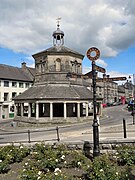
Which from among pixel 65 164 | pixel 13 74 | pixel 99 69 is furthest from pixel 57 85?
pixel 65 164

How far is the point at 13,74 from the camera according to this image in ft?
178

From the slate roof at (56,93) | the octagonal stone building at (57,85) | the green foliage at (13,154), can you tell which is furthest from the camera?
the octagonal stone building at (57,85)

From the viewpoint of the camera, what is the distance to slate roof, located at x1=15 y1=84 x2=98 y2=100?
31.8m

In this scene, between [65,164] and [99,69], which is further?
[99,69]

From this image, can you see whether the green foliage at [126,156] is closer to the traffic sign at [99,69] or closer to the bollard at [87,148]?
the bollard at [87,148]

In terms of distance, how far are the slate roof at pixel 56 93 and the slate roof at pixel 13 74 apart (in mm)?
17528

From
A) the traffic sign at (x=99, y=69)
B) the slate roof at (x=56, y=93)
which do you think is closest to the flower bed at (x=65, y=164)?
the traffic sign at (x=99, y=69)

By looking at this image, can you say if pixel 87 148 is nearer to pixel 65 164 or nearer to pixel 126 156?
pixel 65 164

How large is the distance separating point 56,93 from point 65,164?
81.2 ft

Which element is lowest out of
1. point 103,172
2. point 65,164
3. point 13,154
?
point 65,164

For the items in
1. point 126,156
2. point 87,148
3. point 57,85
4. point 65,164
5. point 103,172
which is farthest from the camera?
point 57,85

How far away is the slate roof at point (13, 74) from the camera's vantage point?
168ft

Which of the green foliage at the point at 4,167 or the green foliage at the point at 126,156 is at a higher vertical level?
the green foliage at the point at 126,156

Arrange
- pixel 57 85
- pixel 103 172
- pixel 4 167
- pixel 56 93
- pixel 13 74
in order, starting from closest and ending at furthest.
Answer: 1. pixel 103 172
2. pixel 4 167
3. pixel 56 93
4. pixel 57 85
5. pixel 13 74
